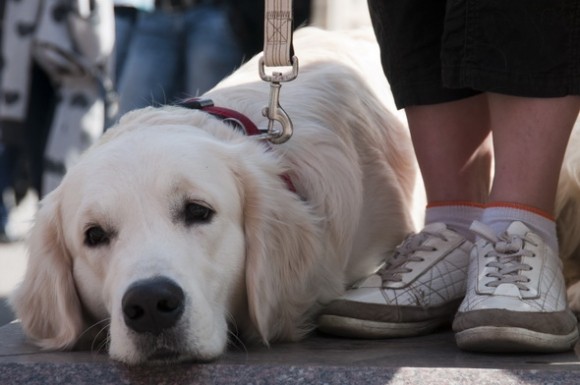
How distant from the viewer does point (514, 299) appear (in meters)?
2.67

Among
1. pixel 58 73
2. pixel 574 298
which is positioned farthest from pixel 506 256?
pixel 58 73

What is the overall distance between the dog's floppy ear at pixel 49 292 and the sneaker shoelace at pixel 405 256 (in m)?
0.82

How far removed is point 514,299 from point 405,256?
1.66 ft

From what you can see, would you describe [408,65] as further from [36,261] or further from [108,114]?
[108,114]

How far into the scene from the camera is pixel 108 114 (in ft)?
19.4

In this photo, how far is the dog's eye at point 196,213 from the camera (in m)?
2.82

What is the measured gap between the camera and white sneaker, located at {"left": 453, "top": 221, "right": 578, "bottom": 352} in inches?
103

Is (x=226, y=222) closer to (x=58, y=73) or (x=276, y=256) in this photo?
(x=276, y=256)

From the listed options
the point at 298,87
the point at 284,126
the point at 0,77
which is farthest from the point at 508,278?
A: the point at 0,77

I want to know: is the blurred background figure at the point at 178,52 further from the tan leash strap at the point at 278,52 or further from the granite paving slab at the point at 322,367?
the granite paving slab at the point at 322,367

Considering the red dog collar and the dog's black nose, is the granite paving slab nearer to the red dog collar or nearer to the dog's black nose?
the dog's black nose

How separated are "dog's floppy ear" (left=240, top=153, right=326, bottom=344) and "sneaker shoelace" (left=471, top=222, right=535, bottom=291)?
1.48 feet

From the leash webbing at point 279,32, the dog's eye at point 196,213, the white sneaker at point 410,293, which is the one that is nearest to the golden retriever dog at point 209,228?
the dog's eye at point 196,213

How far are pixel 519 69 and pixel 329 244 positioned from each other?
719 millimetres
